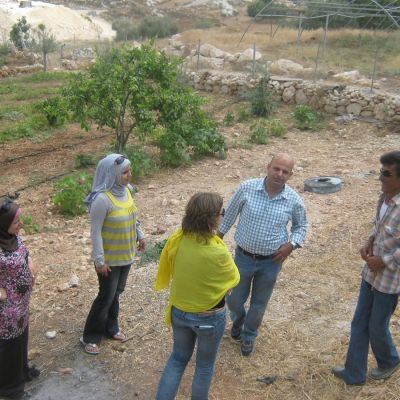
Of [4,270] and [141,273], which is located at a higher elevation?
[4,270]

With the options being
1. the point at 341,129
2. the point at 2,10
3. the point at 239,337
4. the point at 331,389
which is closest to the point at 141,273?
the point at 239,337

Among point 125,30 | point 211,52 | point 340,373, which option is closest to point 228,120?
point 211,52

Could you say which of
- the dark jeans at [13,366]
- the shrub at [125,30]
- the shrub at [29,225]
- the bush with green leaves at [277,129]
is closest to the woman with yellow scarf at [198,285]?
the dark jeans at [13,366]

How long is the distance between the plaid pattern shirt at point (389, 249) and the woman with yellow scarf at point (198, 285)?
0.93 metres

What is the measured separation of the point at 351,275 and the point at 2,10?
3629 centimetres

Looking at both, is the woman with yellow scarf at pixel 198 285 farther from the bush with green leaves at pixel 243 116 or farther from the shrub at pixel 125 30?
the shrub at pixel 125 30

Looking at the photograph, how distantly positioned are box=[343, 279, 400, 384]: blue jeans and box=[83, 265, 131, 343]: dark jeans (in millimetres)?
1706

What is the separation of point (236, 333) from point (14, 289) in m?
1.83

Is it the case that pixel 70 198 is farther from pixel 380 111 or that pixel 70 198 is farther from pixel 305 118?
pixel 380 111

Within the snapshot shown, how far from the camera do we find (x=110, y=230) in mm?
3779

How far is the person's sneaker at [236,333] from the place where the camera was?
4.28m

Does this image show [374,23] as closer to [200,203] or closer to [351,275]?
[351,275]

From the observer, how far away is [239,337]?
4.32 m

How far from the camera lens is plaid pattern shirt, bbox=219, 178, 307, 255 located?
372cm
